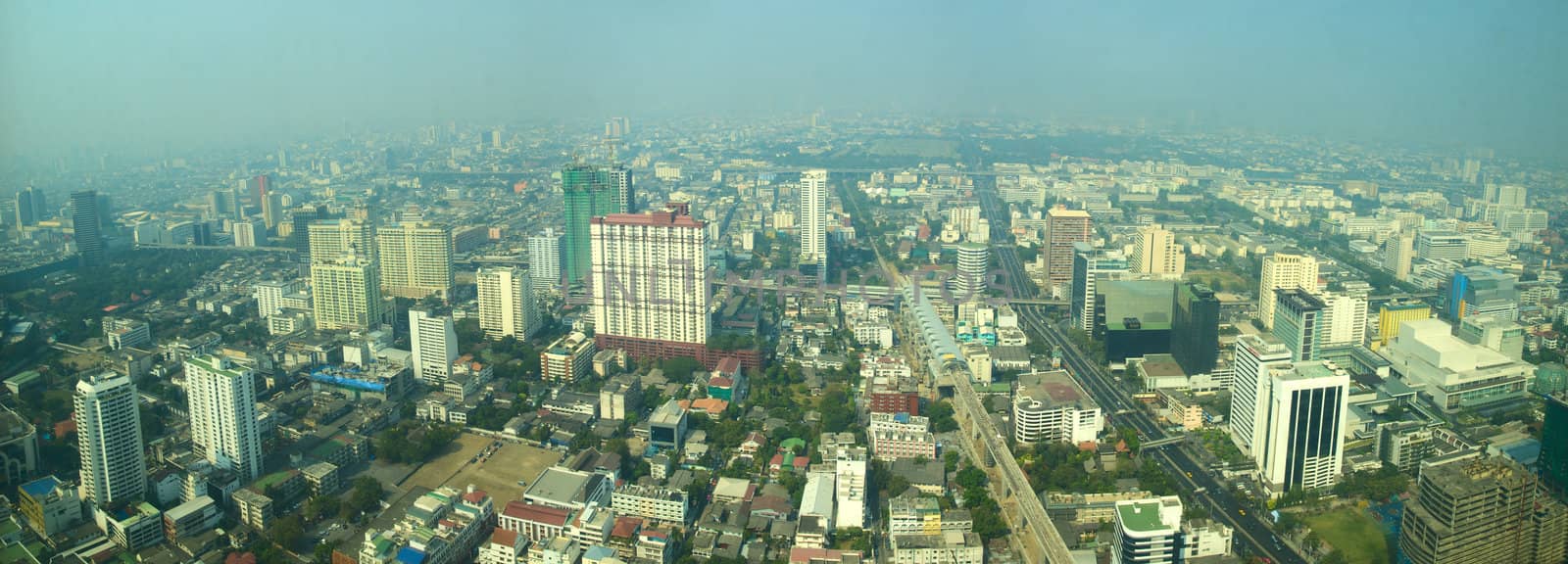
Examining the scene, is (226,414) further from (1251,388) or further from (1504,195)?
(1504,195)

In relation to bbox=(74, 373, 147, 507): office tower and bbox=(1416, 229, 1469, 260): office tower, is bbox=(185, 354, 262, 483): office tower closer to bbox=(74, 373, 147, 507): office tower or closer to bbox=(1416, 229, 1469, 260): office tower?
bbox=(74, 373, 147, 507): office tower

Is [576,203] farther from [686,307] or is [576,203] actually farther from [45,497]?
[45,497]

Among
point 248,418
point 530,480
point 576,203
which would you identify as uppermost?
point 576,203

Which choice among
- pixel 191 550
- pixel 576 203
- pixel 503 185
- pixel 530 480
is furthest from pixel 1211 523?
pixel 503 185

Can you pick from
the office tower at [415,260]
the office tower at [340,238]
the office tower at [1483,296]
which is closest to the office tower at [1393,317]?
the office tower at [1483,296]

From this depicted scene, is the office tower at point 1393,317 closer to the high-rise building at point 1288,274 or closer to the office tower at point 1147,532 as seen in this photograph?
the high-rise building at point 1288,274

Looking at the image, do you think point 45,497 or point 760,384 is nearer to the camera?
point 45,497

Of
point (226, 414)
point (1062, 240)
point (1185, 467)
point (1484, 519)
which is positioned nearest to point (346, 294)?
point (226, 414)
